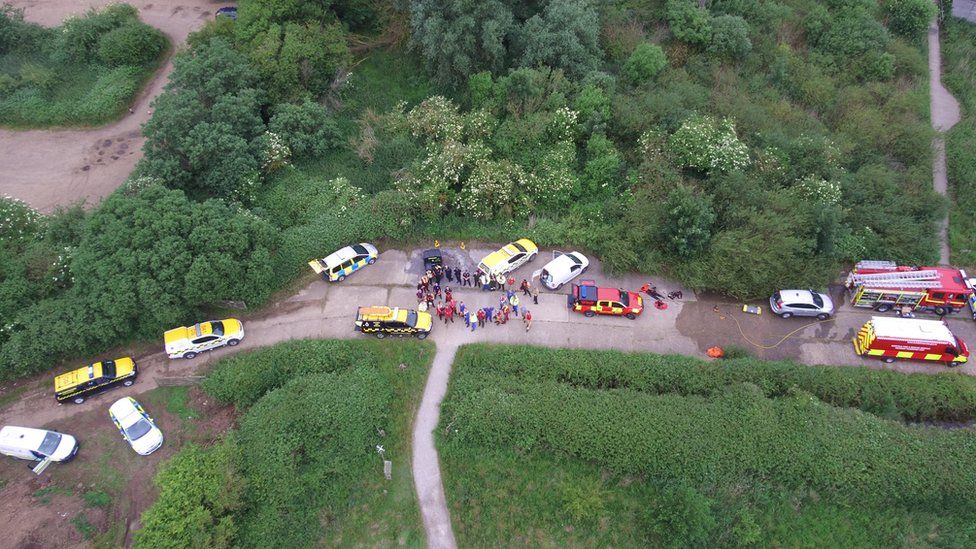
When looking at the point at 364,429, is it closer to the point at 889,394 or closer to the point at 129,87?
the point at 889,394

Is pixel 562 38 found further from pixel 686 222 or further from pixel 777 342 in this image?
pixel 777 342

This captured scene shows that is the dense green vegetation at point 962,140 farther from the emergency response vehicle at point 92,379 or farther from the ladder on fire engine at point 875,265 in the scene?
the emergency response vehicle at point 92,379

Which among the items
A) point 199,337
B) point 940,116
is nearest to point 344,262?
point 199,337

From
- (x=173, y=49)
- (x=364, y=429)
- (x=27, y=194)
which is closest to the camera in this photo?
(x=364, y=429)

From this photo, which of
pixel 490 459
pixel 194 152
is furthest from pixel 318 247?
pixel 490 459

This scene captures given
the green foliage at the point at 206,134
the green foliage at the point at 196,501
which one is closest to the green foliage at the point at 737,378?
the green foliage at the point at 196,501

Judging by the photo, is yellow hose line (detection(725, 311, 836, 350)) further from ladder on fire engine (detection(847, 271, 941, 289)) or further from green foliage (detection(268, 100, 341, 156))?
green foliage (detection(268, 100, 341, 156))
